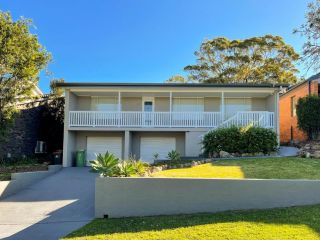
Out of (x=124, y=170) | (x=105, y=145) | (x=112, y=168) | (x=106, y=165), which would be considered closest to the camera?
(x=124, y=170)

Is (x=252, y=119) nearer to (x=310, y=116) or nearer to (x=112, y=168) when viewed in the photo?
(x=310, y=116)

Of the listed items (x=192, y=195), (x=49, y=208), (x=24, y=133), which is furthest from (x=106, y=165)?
(x=24, y=133)

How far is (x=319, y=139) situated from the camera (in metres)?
17.9

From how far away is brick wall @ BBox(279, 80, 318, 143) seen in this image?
21809mm

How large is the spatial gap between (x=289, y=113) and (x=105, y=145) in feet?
43.4

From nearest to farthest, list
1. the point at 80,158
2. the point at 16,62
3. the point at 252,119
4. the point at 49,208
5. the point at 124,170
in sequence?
1. the point at 124,170
2. the point at 49,208
3. the point at 16,62
4. the point at 252,119
5. the point at 80,158

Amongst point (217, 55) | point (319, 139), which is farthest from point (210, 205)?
point (217, 55)

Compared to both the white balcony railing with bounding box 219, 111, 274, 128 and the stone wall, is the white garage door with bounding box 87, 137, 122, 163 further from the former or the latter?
the white balcony railing with bounding box 219, 111, 274, 128

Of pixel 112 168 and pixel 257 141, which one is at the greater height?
pixel 257 141

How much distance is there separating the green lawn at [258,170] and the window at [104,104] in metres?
9.79

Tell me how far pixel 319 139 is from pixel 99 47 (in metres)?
15.6

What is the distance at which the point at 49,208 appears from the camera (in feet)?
36.4

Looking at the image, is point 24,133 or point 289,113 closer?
point 24,133

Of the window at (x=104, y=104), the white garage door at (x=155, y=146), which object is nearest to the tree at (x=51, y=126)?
the window at (x=104, y=104)
